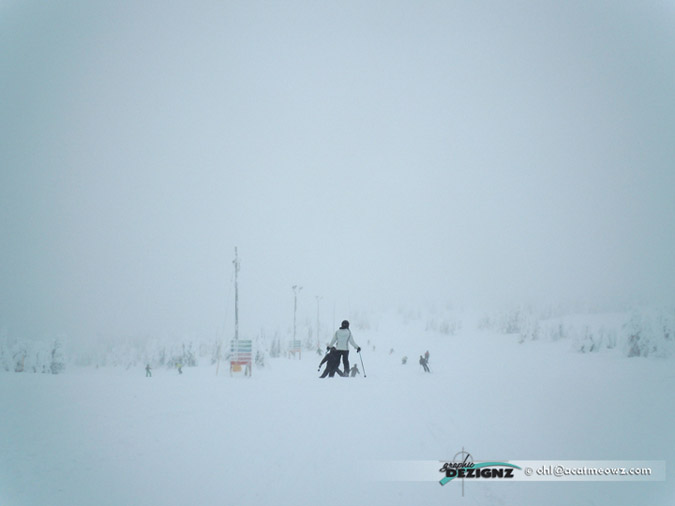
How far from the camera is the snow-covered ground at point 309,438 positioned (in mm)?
5020

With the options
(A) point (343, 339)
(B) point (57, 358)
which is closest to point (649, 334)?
(A) point (343, 339)

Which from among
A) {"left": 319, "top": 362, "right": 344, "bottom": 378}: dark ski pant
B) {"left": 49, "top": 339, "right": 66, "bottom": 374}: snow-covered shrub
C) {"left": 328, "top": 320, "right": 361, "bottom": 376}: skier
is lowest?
{"left": 49, "top": 339, "right": 66, "bottom": 374}: snow-covered shrub

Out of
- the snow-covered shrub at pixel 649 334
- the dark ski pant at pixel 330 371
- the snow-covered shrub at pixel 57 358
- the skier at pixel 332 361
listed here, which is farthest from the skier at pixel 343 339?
the snow-covered shrub at pixel 57 358

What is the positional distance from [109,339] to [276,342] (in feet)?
73.0

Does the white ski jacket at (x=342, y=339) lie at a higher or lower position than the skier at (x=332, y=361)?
higher

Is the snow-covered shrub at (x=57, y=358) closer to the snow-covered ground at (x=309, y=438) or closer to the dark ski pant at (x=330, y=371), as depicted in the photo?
the snow-covered ground at (x=309, y=438)

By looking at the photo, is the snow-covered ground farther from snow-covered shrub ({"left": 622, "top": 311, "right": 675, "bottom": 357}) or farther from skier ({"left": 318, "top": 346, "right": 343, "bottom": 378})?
snow-covered shrub ({"left": 622, "top": 311, "right": 675, "bottom": 357})

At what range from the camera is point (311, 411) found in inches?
347

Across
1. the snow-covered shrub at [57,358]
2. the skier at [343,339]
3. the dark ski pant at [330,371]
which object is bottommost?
the snow-covered shrub at [57,358]

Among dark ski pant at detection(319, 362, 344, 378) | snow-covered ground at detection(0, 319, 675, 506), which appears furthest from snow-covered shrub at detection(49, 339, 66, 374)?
dark ski pant at detection(319, 362, 344, 378)

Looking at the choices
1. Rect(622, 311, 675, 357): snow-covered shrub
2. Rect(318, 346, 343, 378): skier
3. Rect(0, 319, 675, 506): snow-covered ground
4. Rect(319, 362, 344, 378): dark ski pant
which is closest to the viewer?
Rect(0, 319, 675, 506): snow-covered ground

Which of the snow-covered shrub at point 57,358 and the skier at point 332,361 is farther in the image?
the snow-covered shrub at point 57,358

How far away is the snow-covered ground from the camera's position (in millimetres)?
5020

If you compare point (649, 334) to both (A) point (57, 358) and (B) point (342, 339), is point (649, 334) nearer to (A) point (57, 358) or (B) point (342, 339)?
(B) point (342, 339)
